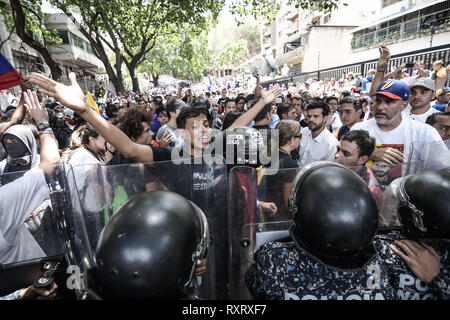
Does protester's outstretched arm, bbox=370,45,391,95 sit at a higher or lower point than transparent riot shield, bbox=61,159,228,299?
higher

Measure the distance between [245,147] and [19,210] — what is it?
1939 mm

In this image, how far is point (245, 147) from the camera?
8.18 ft

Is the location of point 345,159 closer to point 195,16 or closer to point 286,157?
point 286,157

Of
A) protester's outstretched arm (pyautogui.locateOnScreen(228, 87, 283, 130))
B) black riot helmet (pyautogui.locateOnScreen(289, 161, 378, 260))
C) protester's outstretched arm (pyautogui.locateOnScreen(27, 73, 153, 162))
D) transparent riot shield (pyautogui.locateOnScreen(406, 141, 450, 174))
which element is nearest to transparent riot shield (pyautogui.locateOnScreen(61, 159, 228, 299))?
protester's outstretched arm (pyautogui.locateOnScreen(27, 73, 153, 162))

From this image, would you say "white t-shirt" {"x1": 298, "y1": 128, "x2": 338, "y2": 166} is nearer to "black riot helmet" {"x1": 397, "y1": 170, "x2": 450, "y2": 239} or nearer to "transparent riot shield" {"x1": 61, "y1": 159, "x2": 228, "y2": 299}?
"black riot helmet" {"x1": 397, "y1": 170, "x2": 450, "y2": 239}

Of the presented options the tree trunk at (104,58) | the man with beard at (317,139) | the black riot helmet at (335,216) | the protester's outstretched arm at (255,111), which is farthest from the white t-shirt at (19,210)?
the tree trunk at (104,58)

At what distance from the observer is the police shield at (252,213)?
185 centimetres

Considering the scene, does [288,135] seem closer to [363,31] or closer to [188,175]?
[188,175]

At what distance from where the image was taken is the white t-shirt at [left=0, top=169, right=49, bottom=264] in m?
1.84

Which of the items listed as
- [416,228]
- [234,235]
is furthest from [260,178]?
[416,228]

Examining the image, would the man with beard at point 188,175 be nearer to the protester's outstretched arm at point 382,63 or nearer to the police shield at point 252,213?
the police shield at point 252,213

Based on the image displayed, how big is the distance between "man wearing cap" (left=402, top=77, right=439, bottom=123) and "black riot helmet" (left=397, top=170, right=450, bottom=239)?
10.7 feet

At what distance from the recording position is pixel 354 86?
10820 millimetres

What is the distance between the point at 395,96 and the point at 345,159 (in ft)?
4.02
